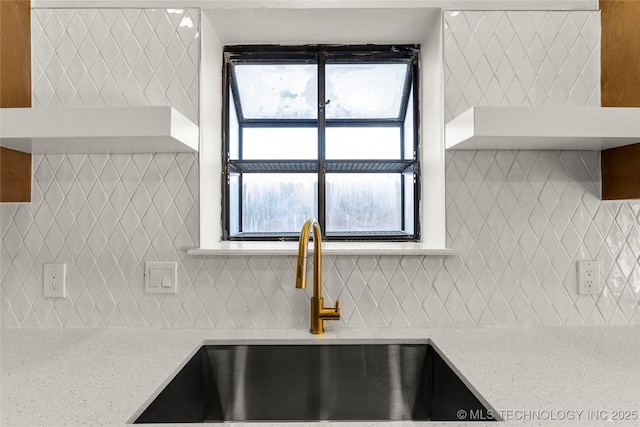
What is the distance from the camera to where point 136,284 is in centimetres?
140

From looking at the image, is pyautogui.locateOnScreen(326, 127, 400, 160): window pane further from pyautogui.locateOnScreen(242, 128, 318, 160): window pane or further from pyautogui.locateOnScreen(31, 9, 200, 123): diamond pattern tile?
pyautogui.locateOnScreen(31, 9, 200, 123): diamond pattern tile

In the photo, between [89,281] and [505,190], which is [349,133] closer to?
[505,190]

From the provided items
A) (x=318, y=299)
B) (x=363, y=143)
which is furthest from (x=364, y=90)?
(x=318, y=299)

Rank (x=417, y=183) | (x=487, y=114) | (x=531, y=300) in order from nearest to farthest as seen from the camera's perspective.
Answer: (x=487, y=114)
(x=531, y=300)
(x=417, y=183)

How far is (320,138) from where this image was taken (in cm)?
167

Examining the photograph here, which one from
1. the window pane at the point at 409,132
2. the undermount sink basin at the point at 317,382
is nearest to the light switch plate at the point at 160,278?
the undermount sink basin at the point at 317,382

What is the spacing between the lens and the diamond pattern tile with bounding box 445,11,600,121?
140 cm

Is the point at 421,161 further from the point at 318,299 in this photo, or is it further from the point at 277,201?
the point at 318,299

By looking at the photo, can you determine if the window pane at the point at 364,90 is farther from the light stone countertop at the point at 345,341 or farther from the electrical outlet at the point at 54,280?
the electrical outlet at the point at 54,280

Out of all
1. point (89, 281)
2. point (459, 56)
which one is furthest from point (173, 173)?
point (459, 56)

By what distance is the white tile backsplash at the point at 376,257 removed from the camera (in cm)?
139

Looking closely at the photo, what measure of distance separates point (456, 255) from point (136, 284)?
3.39 ft

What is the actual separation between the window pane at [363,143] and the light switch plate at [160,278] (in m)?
0.72

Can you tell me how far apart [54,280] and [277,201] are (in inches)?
31.7
